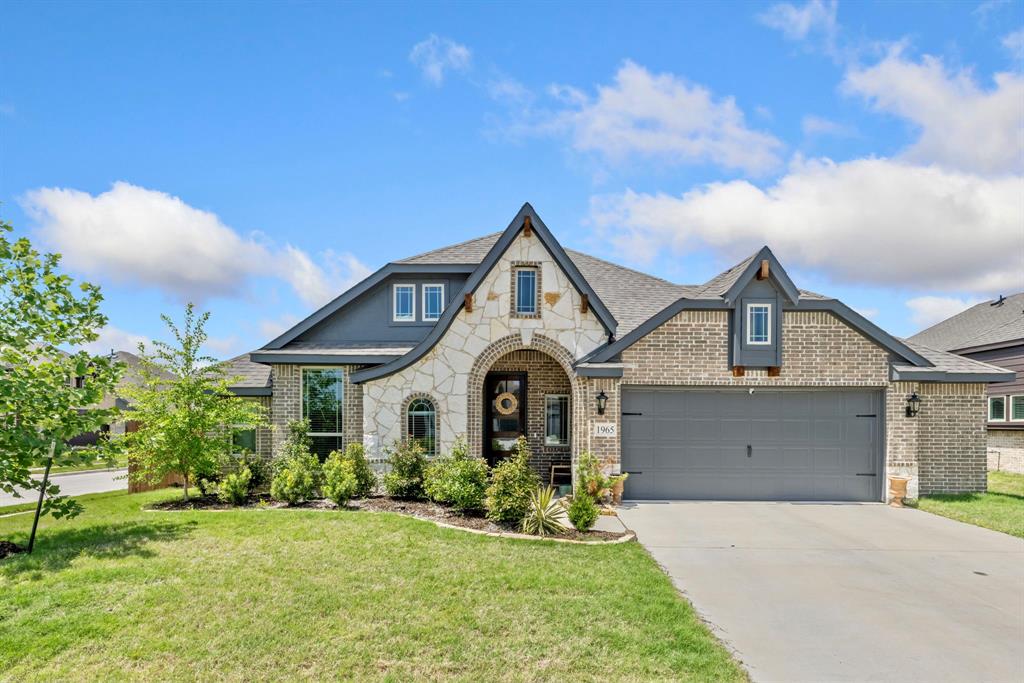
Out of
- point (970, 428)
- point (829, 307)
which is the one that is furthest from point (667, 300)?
point (970, 428)

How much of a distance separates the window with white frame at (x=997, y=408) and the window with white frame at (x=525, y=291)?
20.7 m

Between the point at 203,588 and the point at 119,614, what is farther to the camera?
the point at 203,588

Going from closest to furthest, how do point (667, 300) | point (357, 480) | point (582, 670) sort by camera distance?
point (582, 670), point (357, 480), point (667, 300)

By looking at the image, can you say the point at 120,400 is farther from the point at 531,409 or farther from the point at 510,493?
the point at 510,493

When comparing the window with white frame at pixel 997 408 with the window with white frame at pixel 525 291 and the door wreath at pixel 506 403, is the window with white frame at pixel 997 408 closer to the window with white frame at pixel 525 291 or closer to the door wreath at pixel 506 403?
the door wreath at pixel 506 403

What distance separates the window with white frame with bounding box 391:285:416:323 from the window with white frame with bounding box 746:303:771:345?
8.30 m

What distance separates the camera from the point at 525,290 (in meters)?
12.9

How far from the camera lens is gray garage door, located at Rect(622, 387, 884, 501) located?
40.4 feet

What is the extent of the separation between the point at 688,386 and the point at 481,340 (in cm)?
486

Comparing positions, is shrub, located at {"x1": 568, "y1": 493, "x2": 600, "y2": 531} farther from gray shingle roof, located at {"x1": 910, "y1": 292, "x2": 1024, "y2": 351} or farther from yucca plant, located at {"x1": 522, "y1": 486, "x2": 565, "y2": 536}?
gray shingle roof, located at {"x1": 910, "y1": 292, "x2": 1024, "y2": 351}

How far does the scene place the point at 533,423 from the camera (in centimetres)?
1457

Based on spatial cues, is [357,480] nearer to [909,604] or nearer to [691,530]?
[691,530]

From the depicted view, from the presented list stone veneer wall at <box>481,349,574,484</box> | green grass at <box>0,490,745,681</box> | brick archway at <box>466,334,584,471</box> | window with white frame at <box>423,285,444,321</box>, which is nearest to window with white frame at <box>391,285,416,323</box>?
window with white frame at <box>423,285,444,321</box>

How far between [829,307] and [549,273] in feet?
20.4
